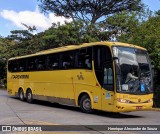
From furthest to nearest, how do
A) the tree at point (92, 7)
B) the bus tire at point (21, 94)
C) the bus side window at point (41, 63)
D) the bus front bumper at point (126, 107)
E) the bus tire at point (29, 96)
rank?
1. the tree at point (92, 7)
2. the bus tire at point (21, 94)
3. the bus tire at point (29, 96)
4. the bus side window at point (41, 63)
5. the bus front bumper at point (126, 107)

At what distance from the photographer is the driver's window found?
54.3 ft

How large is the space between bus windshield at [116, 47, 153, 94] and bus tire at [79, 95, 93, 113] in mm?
2487

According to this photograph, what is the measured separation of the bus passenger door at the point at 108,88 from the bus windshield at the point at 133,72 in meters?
0.42

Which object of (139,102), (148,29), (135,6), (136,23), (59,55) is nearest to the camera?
(139,102)

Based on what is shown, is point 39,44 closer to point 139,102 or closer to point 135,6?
point 135,6

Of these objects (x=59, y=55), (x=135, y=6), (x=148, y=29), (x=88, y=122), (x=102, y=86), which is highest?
(x=135, y=6)

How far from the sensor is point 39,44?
43.2 m

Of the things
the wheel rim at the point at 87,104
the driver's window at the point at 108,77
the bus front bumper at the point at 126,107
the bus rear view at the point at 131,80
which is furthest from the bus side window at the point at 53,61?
the bus front bumper at the point at 126,107

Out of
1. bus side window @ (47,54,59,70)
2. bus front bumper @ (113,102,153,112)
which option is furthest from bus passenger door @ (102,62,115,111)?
bus side window @ (47,54,59,70)

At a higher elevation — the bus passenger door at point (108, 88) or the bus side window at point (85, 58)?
the bus side window at point (85, 58)

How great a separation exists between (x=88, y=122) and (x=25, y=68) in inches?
490

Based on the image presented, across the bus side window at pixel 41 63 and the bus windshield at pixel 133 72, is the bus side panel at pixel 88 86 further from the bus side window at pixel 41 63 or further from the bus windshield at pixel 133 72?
the bus side window at pixel 41 63

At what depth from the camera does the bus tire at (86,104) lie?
18141mm

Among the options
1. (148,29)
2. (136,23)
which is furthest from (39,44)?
(148,29)
